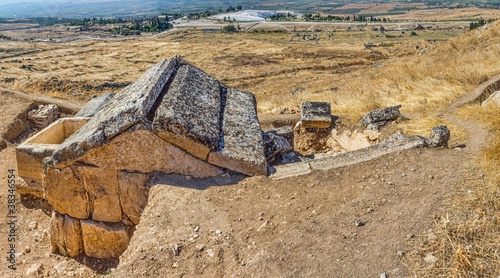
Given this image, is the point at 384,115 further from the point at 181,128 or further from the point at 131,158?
the point at 131,158

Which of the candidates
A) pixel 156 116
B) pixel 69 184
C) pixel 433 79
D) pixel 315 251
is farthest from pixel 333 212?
pixel 433 79

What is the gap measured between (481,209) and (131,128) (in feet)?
12.8

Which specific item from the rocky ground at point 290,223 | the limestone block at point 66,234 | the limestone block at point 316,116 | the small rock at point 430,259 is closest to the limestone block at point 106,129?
the rocky ground at point 290,223

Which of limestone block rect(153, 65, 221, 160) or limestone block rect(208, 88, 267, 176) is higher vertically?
limestone block rect(153, 65, 221, 160)

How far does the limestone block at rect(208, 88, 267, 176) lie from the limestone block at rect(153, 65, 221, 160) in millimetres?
146

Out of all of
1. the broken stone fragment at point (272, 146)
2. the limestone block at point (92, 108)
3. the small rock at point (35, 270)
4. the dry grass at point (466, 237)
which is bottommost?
the small rock at point (35, 270)

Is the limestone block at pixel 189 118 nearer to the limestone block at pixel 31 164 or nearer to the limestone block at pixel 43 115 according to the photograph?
the limestone block at pixel 31 164

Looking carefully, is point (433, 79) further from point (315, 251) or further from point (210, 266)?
point (210, 266)

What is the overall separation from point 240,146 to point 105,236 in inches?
92.1

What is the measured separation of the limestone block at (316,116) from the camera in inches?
295

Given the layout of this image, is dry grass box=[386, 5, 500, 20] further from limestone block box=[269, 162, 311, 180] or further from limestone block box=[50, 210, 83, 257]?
limestone block box=[50, 210, 83, 257]

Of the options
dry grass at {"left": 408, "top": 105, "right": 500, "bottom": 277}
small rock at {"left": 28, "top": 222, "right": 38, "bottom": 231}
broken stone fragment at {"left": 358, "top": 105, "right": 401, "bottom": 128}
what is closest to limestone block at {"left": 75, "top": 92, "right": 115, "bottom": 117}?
small rock at {"left": 28, "top": 222, "right": 38, "bottom": 231}

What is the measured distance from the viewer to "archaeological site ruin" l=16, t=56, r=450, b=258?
13.7ft

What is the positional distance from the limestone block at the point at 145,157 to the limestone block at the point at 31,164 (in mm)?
2181
